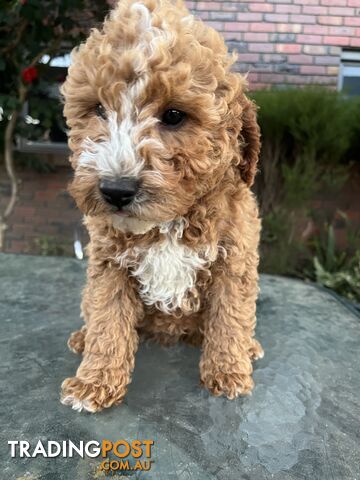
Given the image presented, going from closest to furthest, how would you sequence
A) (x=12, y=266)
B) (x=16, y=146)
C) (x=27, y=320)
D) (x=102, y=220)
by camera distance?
1. (x=102, y=220)
2. (x=27, y=320)
3. (x=12, y=266)
4. (x=16, y=146)

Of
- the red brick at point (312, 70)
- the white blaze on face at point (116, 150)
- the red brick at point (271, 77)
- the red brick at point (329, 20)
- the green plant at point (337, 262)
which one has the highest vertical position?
the red brick at point (329, 20)

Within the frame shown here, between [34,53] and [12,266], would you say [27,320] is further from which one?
[34,53]

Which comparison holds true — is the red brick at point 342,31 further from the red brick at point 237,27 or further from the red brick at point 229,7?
the red brick at point 229,7

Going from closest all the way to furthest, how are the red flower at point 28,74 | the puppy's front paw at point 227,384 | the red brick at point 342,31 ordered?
the puppy's front paw at point 227,384 → the red flower at point 28,74 → the red brick at point 342,31

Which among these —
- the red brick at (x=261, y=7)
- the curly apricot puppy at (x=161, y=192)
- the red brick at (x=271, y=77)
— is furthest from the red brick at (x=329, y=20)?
the curly apricot puppy at (x=161, y=192)

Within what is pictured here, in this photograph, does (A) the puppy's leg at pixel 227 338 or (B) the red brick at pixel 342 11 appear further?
(B) the red brick at pixel 342 11

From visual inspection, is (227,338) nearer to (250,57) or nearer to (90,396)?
(90,396)

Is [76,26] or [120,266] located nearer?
[120,266]

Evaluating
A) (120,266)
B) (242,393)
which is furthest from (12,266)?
(242,393)
